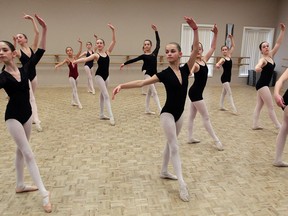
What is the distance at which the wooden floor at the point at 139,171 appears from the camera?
102 inches

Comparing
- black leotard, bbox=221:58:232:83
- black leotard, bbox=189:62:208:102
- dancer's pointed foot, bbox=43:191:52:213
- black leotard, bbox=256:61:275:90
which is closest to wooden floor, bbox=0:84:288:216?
dancer's pointed foot, bbox=43:191:52:213

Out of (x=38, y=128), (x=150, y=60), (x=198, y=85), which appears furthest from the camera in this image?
(x=150, y=60)

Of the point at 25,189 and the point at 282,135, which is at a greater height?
the point at 282,135

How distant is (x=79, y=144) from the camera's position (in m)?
4.25

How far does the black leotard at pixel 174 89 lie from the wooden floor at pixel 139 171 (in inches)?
34.1

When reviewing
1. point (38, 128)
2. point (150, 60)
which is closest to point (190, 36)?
point (150, 60)

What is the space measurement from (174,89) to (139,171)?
120 centimetres

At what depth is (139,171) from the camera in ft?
11.0

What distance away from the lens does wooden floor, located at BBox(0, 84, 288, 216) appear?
260cm

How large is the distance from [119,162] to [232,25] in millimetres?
9026

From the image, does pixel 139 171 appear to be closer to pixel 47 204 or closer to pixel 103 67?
pixel 47 204

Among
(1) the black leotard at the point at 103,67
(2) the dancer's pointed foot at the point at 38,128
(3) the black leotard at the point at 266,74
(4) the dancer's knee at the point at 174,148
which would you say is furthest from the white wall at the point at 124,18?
(4) the dancer's knee at the point at 174,148


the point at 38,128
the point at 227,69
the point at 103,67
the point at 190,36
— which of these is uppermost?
the point at 190,36

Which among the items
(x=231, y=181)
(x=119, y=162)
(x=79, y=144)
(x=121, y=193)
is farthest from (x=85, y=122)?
(x=231, y=181)
